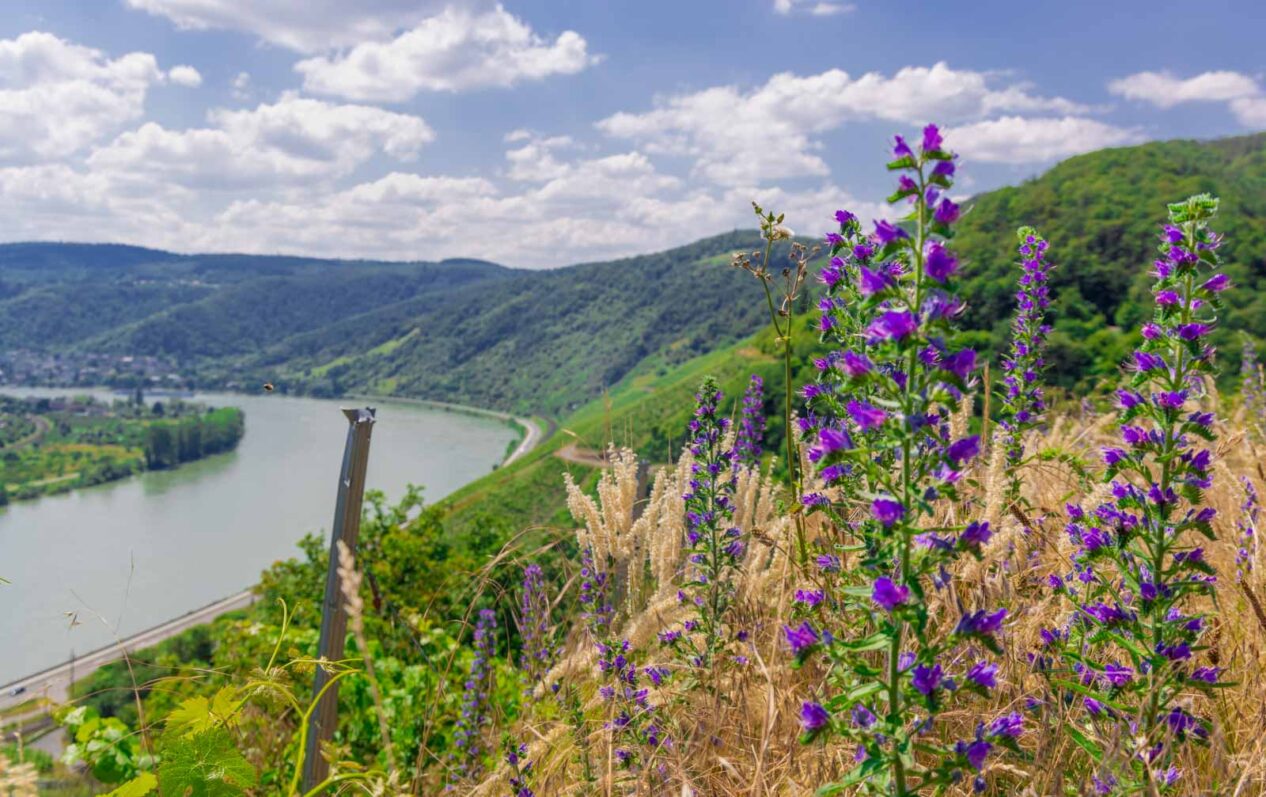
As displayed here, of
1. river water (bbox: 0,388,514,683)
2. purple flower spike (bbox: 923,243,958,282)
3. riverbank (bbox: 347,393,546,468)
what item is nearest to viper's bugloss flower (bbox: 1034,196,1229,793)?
purple flower spike (bbox: 923,243,958,282)

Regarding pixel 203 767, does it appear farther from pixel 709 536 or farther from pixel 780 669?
pixel 709 536

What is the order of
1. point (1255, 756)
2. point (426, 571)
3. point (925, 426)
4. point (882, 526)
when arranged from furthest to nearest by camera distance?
point (426, 571) → point (1255, 756) → point (882, 526) → point (925, 426)

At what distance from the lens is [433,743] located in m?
5.36

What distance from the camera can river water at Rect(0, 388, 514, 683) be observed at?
70.1 meters

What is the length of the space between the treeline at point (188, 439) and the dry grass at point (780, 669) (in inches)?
5697

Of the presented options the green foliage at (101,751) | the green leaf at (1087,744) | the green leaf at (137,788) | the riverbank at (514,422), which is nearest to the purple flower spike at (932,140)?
the green leaf at (1087,744)

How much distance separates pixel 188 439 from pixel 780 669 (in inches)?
5928

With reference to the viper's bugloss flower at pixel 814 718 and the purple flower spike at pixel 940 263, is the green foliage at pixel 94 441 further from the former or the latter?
the purple flower spike at pixel 940 263

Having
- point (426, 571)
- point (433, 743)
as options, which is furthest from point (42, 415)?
point (433, 743)

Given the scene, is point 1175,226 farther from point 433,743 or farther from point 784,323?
point 433,743

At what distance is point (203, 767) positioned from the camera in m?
2.08

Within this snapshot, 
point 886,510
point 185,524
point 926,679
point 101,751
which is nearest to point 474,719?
point 101,751

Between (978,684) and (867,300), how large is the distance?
0.82 m

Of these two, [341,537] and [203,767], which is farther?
[341,537]
